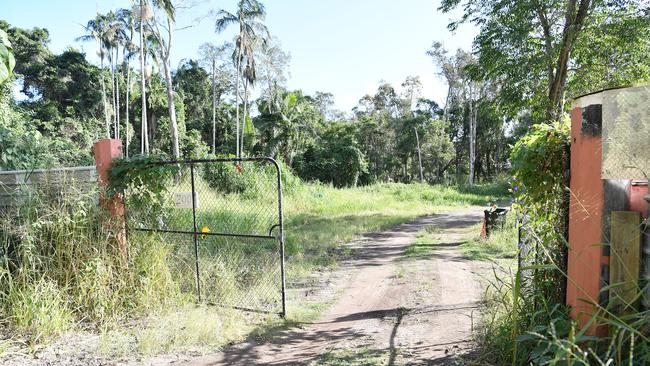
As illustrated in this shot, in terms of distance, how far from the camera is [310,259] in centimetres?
880

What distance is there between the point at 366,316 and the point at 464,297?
5.19 ft

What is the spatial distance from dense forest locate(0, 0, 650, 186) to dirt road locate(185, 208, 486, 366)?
3.76 meters

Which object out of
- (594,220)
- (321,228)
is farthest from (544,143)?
(321,228)

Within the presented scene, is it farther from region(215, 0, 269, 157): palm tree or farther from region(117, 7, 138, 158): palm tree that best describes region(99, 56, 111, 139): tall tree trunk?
region(215, 0, 269, 157): palm tree

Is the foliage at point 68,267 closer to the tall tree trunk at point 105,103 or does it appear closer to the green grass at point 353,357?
the green grass at point 353,357

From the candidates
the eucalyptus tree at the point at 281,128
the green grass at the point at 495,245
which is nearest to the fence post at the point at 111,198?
the green grass at the point at 495,245

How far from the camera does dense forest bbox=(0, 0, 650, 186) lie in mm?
8438

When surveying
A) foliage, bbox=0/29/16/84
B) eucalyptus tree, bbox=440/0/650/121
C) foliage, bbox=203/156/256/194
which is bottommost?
foliage, bbox=203/156/256/194

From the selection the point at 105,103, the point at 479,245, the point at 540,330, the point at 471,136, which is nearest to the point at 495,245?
the point at 479,245

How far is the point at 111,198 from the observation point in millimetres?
5508

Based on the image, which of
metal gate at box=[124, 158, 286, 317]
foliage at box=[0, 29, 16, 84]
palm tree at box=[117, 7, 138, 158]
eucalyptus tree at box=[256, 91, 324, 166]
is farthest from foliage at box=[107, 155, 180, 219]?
palm tree at box=[117, 7, 138, 158]

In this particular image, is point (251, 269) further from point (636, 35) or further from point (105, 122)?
point (105, 122)

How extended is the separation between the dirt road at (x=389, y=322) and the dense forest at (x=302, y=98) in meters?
Answer: 3.76

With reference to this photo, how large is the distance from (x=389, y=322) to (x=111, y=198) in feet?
12.7
